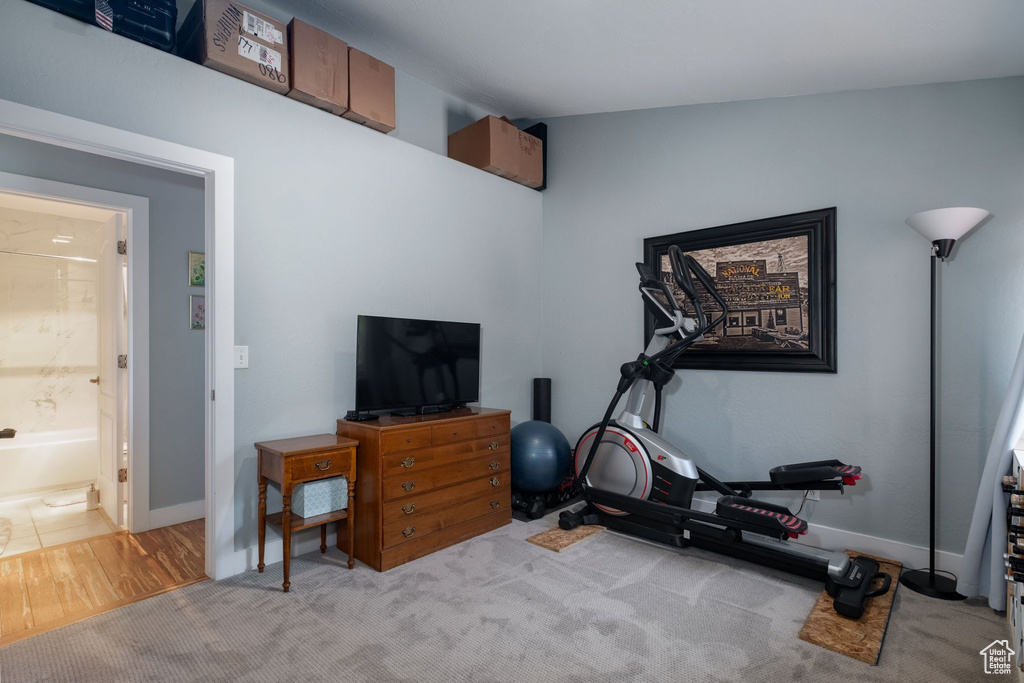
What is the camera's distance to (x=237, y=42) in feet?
8.24

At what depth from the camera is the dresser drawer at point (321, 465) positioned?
96.7 inches

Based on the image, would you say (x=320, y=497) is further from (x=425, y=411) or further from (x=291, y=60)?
(x=291, y=60)

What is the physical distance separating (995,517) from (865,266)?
54.1 inches

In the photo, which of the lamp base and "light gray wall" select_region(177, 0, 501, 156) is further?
"light gray wall" select_region(177, 0, 501, 156)

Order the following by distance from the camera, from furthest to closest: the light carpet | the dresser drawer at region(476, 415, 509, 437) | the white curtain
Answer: the dresser drawer at region(476, 415, 509, 437)
the white curtain
the light carpet

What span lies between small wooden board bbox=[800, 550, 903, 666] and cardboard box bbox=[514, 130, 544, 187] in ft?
10.9

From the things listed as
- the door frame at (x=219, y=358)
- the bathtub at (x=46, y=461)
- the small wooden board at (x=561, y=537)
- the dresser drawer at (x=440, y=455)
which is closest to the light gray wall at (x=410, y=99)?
the door frame at (x=219, y=358)

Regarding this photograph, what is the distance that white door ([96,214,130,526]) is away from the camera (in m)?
3.33

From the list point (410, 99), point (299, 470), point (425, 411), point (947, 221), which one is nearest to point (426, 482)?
point (425, 411)

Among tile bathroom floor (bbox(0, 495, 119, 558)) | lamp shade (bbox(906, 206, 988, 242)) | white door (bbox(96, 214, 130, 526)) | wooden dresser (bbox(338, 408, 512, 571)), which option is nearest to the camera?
lamp shade (bbox(906, 206, 988, 242))

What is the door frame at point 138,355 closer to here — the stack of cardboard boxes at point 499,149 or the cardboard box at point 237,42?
the cardboard box at point 237,42

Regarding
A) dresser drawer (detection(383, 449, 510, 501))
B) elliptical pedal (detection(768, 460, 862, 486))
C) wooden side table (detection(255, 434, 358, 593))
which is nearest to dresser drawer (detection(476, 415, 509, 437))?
dresser drawer (detection(383, 449, 510, 501))

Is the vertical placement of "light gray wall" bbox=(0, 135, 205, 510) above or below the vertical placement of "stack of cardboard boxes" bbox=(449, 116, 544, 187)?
below

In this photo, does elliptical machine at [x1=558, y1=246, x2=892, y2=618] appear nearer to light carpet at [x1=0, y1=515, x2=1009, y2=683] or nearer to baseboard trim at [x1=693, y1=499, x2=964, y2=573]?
light carpet at [x1=0, y1=515, x2=1009, y2=683]
